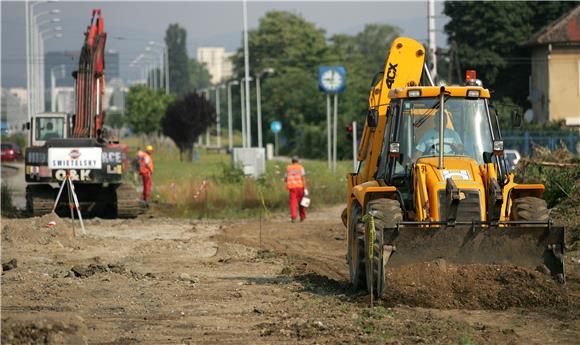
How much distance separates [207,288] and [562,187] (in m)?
9.63

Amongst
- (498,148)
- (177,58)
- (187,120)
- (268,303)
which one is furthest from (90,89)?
(177,58)

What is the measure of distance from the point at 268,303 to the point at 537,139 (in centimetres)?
3987

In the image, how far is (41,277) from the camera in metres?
15.7

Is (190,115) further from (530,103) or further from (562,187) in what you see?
(562,187)

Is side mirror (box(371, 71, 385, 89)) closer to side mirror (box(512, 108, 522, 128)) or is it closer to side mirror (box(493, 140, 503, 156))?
side mirror (box(512, 108, 522, 128))

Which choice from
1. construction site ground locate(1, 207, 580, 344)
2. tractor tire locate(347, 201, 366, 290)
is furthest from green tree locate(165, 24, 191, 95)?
tractor tire locate(347, 201, 366, 290)

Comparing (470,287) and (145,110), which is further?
(145,110)

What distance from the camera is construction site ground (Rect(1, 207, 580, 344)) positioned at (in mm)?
10352

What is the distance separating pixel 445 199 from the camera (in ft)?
41.5

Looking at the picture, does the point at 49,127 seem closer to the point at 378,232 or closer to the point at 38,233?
the point at 38,233

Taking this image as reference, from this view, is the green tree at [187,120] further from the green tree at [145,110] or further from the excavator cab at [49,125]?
the excavator cab at [49,125]

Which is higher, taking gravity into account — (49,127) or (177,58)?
(177,58)

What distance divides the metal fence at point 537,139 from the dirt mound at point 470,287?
116 ft

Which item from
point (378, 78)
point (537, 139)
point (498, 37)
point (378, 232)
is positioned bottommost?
point (378, 232)
